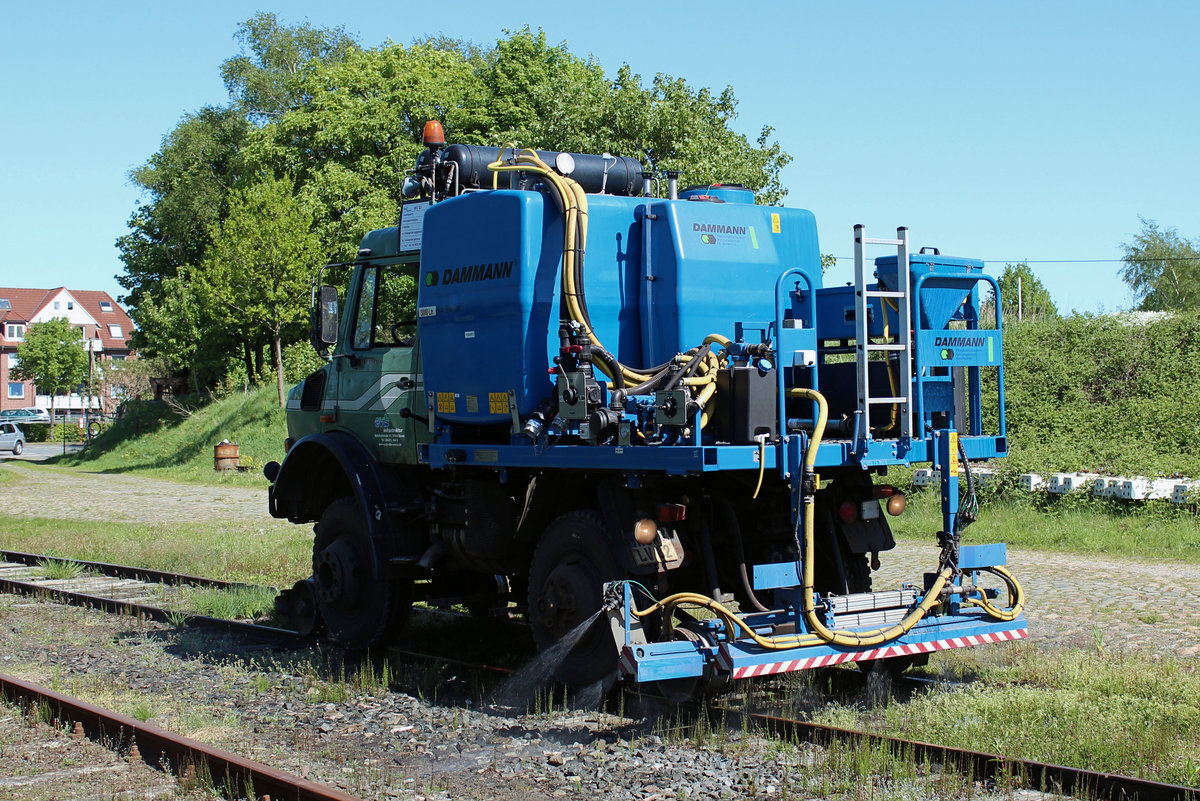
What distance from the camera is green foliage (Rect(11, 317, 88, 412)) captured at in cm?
7731

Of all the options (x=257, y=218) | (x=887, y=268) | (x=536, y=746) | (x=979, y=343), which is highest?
(x=257, y=218)

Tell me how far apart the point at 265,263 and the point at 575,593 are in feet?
99.3

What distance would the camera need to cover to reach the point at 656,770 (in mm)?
6004

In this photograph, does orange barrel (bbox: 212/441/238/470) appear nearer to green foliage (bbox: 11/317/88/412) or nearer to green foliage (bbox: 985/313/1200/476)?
green foliage (bbox: 985/313/1200/476)

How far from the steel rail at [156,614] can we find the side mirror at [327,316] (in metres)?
2.58

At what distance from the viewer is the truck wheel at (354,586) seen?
914cm

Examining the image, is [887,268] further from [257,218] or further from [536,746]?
[257,218]

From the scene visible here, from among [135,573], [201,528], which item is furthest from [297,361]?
[135,573]

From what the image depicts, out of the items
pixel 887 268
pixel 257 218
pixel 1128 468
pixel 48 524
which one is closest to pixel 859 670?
pixel 887 268

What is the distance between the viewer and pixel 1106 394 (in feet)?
61.7

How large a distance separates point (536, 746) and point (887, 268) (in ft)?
11.8

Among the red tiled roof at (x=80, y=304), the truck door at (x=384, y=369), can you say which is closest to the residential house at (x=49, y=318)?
the red tiled roof at (x=80, y=304)

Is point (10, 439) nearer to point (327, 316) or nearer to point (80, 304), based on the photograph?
point (327, 316)

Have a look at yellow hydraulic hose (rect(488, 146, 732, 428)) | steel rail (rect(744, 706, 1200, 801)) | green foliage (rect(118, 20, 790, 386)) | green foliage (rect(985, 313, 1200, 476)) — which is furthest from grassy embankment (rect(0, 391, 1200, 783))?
green foliage (rect(118, 20, 790, 386))
